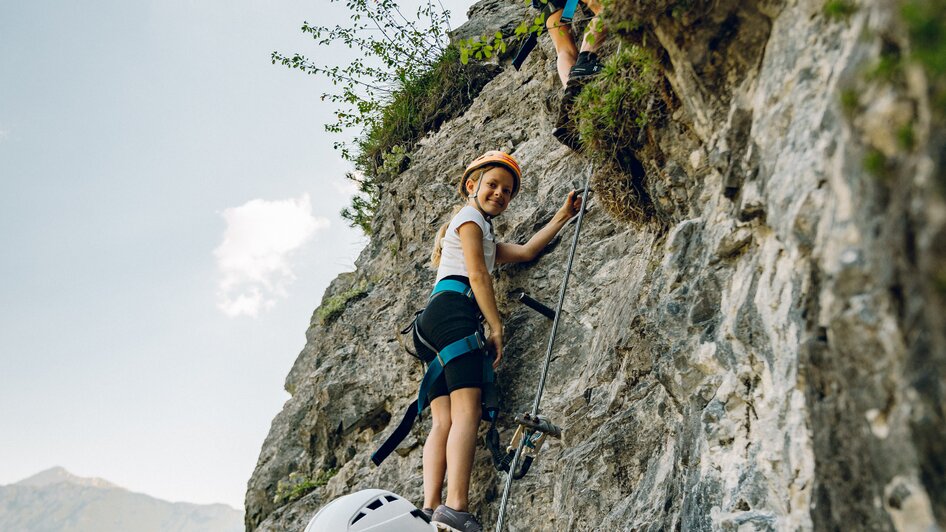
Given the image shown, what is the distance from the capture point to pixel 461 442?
5.08 m

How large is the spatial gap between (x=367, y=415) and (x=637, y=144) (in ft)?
14.3

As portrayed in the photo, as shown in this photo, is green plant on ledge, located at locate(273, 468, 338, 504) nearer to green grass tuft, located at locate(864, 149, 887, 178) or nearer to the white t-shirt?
the white t-shirt

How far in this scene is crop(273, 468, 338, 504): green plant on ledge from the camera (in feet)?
25.3

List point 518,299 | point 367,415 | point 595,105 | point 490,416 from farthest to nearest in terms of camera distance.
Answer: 1. point 367,415
2. point 518,299
3. point 490,416
4. point 595,105

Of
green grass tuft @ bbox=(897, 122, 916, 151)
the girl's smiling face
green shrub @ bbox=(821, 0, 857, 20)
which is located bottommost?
green grass tuft @ bbox=(897, 122, 916, 151)

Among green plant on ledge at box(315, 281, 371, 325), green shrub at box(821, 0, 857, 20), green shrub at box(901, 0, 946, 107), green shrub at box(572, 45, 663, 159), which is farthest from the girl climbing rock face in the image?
green shrub at box(901, 0, 946, 107)

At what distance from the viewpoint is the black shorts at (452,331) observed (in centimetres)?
534

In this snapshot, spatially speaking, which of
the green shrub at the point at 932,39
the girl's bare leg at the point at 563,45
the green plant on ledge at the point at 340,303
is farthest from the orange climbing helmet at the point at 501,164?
the green shrub at the point at 932,39

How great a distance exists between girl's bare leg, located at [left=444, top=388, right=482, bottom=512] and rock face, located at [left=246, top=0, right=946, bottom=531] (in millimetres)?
512

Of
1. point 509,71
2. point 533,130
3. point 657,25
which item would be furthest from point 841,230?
point 509,71

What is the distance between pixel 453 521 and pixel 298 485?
12.2ft

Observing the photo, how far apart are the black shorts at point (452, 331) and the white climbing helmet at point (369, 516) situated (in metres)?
0.91

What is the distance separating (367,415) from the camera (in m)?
7.58

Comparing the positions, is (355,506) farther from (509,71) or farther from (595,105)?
(509,71)
